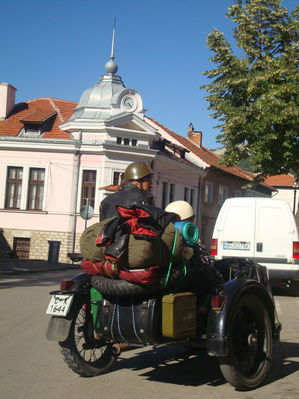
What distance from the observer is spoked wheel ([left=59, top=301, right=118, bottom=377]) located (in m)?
5.10

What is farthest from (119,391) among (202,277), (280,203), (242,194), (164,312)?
(242,194)

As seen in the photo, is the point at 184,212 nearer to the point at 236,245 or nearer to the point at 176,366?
the point at 176,366

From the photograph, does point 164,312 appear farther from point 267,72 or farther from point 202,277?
point 267,72

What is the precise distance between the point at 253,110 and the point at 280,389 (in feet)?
58.2

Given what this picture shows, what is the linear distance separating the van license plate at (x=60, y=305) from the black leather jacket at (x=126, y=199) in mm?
794

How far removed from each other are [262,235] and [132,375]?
8.07 meters

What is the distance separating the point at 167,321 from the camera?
462 cm

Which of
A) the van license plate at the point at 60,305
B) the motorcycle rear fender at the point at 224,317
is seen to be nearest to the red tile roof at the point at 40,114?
the van license plate at the point at 60,305

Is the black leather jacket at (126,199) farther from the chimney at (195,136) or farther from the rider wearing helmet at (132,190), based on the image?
the chimney at (195,136)

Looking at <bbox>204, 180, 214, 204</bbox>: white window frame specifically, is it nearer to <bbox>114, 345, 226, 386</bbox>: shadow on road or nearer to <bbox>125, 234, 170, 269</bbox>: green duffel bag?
<bbox>114, 345, 226, 386</bbox>: shadow on road

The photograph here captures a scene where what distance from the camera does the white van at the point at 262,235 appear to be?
1273cm

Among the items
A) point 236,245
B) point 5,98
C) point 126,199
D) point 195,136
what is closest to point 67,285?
point 126,199

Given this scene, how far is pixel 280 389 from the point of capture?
16.7 ft

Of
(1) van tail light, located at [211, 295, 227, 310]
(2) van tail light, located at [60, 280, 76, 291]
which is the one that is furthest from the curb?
(1) van tail light, located at [211, 295, 227, 310]
